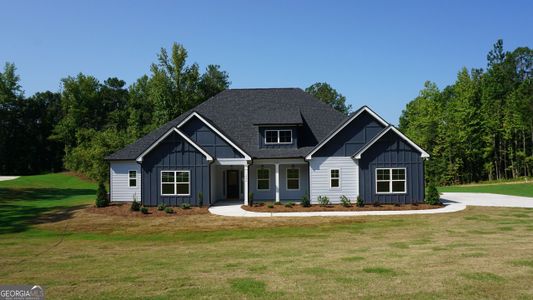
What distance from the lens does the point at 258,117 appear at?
27.2 metres

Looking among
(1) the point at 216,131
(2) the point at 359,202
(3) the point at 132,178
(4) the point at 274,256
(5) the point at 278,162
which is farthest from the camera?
(3) the point at 132,178

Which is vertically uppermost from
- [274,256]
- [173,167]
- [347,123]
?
[347,123]

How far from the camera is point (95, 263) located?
11.1 meters

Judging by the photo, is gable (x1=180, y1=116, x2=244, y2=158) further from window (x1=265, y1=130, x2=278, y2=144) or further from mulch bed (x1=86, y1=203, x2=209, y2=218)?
mulch bed (x1=86, y1=203, x2=209, y2=218)

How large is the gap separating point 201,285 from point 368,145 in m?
17.7

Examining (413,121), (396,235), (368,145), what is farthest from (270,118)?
(413,121)

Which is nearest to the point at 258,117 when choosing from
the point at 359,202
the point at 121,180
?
the point at 359,202

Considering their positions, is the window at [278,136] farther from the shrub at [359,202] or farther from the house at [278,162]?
the shrub at [359,202]

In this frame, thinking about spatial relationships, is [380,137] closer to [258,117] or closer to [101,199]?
[258,117]

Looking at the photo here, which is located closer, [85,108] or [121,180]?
[121,180]

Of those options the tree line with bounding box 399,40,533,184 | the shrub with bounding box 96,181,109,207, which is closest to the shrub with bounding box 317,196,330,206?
the shrub with bounding box 96,181,109,207

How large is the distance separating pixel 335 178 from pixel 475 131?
37.5 m

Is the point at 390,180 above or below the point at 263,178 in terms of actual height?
below

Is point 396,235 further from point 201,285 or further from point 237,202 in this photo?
point 237,202
